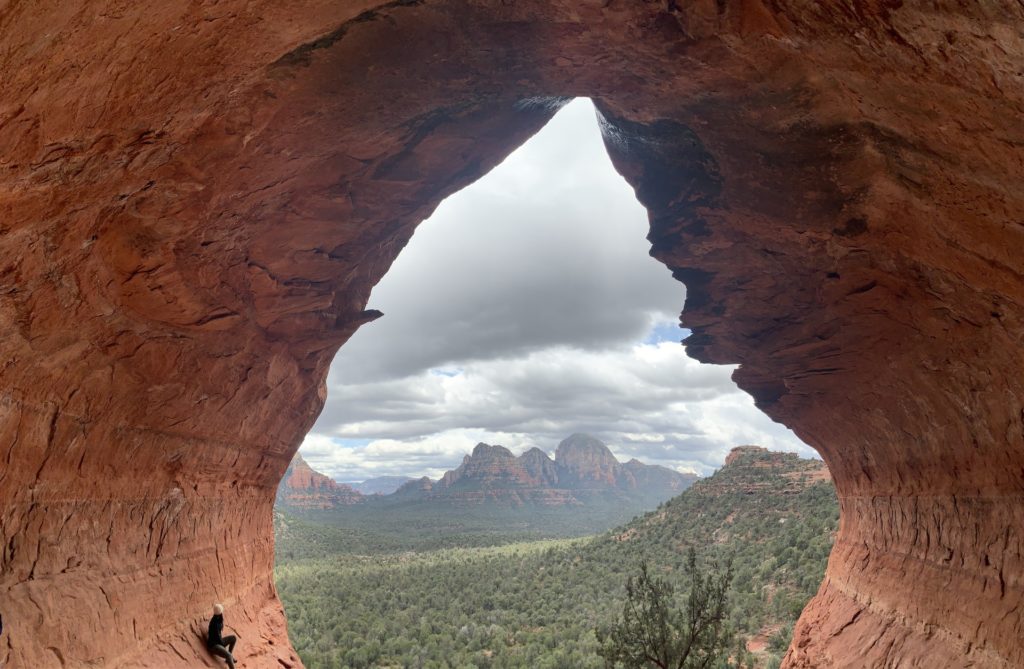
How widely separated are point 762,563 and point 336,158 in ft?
98.1

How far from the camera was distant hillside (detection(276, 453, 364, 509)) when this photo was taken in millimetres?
138875

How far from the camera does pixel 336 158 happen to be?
375 inches

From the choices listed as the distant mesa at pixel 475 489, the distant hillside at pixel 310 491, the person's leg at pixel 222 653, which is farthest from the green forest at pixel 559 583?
the distant mesa at pixel 475 489

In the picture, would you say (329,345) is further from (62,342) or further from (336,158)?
(62,342)

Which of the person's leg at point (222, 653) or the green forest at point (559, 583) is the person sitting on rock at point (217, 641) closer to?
the person's leg at point (222, 653)

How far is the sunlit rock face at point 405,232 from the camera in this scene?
5344 millimetres

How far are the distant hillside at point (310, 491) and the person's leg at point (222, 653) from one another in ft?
429

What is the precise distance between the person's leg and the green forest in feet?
40.6

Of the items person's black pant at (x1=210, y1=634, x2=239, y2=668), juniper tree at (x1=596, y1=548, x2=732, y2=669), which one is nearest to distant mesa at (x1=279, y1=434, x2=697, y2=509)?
juniper tree at (x1=596, y1=548, x2=732, y2=669)

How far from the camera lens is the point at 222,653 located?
451 inches

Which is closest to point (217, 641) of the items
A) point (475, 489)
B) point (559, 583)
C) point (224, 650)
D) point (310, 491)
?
point (224, 650)

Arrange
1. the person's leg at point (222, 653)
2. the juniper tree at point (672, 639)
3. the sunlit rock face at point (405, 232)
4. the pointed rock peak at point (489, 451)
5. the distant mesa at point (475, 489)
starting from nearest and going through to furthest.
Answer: the sunlit rock face at point (405, 232) → the person's leg at point (222, 653) → the juniper tree at point (672, 639) → the distant mesa at point (475, 489) → the pointed rock peak at point (489, 451)

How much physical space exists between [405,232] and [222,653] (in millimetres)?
8808

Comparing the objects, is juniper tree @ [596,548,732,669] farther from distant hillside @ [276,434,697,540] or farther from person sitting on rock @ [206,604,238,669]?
distant hillside @ [276,434,697,540]
